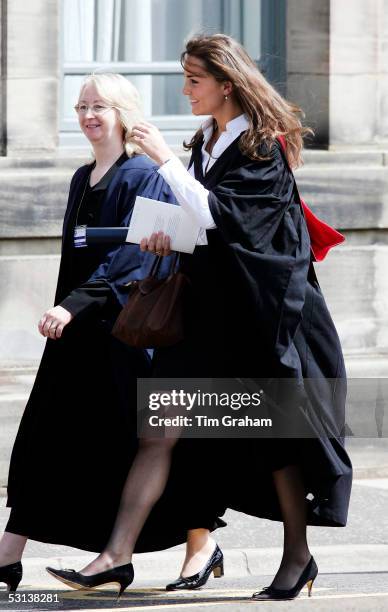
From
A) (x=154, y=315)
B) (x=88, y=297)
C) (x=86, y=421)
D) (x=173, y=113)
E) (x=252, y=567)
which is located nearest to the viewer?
(x=154, y=315)

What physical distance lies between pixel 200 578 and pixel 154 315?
108 cm

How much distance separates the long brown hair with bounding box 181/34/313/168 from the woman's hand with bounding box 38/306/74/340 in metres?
0.87

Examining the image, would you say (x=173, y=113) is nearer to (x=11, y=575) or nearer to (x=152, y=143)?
(x=152, y=143)

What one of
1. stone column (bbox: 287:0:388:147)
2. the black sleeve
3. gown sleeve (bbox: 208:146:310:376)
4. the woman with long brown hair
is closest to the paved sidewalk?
the woman with long brown hair

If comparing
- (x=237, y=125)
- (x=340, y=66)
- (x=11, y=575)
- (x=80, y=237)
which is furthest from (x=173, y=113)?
(x=11, y=575)

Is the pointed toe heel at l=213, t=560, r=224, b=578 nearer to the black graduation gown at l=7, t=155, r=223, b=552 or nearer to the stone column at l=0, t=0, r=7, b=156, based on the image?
the black graduation gown at l=7, t=155, r=223, b=552

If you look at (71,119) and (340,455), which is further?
(71,119)

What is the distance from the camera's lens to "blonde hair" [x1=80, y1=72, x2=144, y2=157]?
5207 millimetres

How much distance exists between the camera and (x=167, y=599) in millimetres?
5000

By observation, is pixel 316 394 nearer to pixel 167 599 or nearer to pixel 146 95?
pixel 167 599

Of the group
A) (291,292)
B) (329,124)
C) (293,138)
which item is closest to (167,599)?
(291,292)

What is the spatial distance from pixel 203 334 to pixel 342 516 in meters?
0.77

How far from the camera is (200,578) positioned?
5254 mm

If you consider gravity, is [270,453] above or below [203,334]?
below
